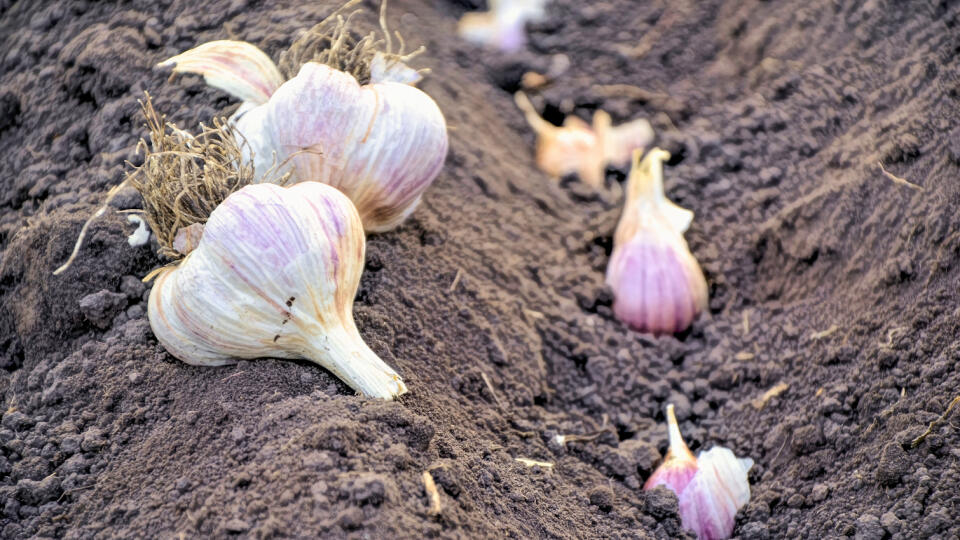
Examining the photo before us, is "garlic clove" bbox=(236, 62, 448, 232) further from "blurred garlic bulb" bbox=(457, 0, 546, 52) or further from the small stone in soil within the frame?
"blurred garlic bulb" bbox=(457, 0, 546, 52)

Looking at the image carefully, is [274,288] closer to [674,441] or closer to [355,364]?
[355,364]

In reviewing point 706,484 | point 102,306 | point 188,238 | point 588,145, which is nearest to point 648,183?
point 588,145

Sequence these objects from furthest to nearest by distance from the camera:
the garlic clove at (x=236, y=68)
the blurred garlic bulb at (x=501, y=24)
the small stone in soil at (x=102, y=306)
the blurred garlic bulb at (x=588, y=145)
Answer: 1. the blurred garlic bulb at (x=501, y=24)
2. the blurred garlic bulb at (x=588, y=145)
3. the garlic clove at (x=236, y=68)
4. the small stone in soil at (x=102, y=306)

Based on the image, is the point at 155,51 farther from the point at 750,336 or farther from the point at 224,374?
the point at 750,336

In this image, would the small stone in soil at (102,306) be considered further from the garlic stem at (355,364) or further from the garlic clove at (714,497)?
the garlic clove at (714,497)

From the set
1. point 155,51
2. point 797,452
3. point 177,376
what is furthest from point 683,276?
point 155,51

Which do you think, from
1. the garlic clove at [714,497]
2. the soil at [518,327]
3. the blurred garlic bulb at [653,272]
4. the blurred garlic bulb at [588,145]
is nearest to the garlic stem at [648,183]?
the blurred garlic bulb at [653,272]

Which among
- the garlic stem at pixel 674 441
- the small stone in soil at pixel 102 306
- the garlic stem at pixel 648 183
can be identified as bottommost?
the garlic stem at pixel 674 441

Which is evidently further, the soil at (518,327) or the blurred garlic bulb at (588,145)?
the blurred garlic bulb at (588,145)
